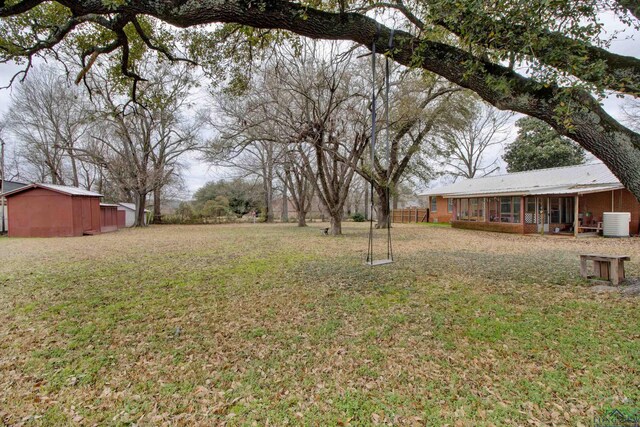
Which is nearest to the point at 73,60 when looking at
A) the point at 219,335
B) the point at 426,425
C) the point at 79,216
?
the point at 219,335

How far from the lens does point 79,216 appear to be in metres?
16.1

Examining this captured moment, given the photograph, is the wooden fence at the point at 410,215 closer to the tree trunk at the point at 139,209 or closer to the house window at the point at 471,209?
the house window at the point at 471,209

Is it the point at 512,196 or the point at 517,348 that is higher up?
the point at 512,196

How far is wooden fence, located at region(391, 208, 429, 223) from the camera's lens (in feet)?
86.9

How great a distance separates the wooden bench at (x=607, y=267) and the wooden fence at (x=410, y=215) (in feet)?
69.2

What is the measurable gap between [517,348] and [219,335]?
3.08m

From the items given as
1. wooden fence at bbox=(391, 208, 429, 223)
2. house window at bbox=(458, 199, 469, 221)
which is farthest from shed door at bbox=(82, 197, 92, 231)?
wooden fence at bbox=(391, 208, 429, 223)

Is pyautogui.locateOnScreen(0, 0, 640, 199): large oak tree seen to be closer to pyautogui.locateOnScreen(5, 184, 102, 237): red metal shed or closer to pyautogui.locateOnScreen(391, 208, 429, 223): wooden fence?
pyautogui.locateOnScreen(5, 184, 102, 237): red metal shed

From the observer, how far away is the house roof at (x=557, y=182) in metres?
13.0

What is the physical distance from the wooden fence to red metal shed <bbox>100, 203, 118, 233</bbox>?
21014 mm

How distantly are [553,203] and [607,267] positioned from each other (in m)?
12.0

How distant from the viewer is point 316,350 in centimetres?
315

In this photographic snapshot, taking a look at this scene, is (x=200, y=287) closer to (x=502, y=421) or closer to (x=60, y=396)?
(x=60, y=396)

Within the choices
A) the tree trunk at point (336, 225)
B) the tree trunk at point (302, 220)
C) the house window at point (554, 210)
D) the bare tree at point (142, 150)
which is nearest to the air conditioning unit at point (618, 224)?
the house window at point (554, 210)
